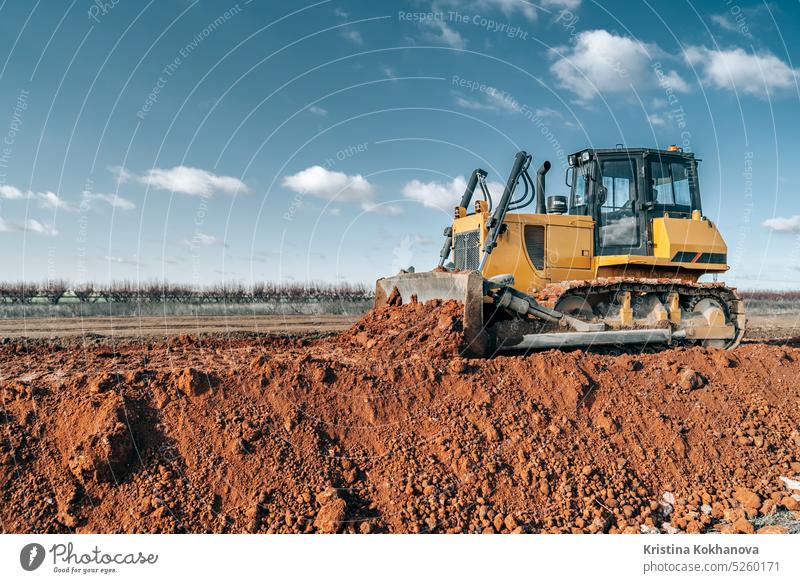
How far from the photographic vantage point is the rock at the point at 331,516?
4262 millimetres

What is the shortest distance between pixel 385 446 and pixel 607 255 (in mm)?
6362

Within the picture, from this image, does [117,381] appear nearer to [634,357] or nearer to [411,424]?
[411,424]

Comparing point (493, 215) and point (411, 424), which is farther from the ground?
point (493, 215)

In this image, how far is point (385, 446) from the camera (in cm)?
527

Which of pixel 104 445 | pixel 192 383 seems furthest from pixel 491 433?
pixel 104 445

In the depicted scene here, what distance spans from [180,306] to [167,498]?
73.2ft

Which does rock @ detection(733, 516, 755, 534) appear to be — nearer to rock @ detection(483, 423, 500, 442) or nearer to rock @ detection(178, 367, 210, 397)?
rock @ detection(483, 423, 500, 442)

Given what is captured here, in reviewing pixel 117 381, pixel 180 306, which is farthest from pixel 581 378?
pixel 180 306

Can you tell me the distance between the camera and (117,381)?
5.28 metres

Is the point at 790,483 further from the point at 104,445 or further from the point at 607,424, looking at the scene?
the point at 104,445

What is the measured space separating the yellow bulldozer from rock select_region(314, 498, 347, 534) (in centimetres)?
432

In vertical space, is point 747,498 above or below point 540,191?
below

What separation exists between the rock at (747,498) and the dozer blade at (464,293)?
331cm

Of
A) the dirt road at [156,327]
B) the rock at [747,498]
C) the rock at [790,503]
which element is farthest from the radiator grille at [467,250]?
the dirt road at [156,327]
